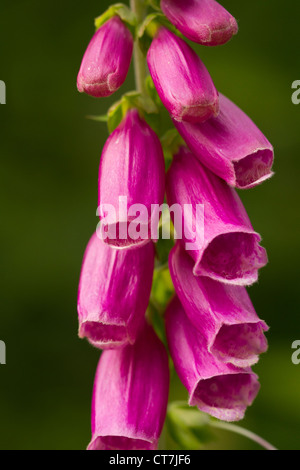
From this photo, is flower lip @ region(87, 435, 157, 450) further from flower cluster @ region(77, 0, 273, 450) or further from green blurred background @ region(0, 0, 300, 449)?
green blurred background @ region(0, 0, 300, 449)

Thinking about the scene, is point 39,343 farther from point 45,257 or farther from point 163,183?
point 163,183

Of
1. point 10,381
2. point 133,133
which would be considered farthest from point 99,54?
point 10,381

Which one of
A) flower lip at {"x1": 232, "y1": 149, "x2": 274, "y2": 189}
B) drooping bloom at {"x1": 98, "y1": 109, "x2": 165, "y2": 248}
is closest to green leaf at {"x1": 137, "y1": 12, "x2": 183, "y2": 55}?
drooping bloom at {"x1": 98, "y1": 109, "x2": 165, "y2": 248}

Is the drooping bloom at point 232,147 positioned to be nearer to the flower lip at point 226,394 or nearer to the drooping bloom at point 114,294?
the drooping bloom at point 114,294

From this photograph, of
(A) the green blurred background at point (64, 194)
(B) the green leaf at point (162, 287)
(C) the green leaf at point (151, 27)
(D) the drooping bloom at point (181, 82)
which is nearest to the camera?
(D) the drooping bloom at point (181, 82)

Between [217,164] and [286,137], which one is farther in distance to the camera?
[286,137]

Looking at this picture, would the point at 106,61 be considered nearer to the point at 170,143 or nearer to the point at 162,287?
the point at 170,143

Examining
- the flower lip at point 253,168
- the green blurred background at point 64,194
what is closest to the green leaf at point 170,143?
the flower lip at point 253,168
